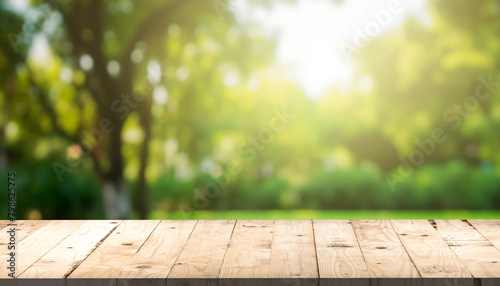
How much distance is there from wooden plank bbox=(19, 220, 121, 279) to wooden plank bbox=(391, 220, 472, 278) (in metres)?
1.31

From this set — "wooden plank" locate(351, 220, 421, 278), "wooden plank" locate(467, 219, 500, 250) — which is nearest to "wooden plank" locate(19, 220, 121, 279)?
"wooden plank" locate(351, 220, 421, 278)

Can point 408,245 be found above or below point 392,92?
below

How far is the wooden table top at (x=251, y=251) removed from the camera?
2.43m

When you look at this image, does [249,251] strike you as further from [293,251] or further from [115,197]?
[115,197]

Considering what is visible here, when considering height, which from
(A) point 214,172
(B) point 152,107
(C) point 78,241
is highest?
(B) point 152,107

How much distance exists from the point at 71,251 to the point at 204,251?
0.55 metres

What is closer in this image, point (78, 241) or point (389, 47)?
point (78, 241)

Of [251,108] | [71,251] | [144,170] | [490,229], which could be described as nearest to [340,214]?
[251,108]

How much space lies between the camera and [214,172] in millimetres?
4289

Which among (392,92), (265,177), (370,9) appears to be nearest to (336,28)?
(370,9)

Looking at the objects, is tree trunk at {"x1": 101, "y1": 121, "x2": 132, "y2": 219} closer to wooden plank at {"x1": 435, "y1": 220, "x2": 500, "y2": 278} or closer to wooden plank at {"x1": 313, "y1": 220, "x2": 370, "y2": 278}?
wooden plank at {"x1": 313, "y1": 220, "x2": 370, "y2": 278}

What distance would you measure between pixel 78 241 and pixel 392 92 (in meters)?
2.13

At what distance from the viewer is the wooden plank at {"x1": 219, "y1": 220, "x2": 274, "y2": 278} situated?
2.48 m

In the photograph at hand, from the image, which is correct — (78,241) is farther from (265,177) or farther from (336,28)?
(336,28)
